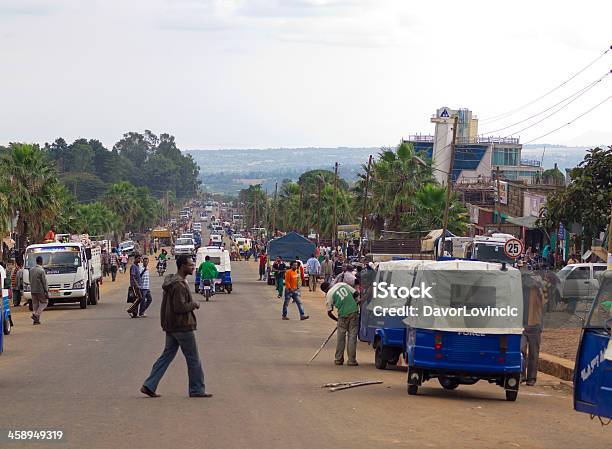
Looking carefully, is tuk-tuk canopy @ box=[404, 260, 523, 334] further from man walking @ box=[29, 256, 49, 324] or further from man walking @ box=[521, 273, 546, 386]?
man walking @ box=[29, 256, 49, 324]

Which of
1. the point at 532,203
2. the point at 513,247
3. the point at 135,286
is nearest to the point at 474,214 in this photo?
the point at 532,203

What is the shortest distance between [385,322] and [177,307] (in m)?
6.02

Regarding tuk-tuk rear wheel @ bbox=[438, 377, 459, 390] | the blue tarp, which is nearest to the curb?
tuk-tuk rear wheel @ bbox=[438, 377, 459, 390]

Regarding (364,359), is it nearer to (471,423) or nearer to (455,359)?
(455,359)

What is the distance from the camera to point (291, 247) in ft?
194

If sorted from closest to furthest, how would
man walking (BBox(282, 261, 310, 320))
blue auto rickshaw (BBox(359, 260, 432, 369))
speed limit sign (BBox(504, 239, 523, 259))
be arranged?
blue auto rickshaw (BBox(359, 260, 432, 369)) < man walking (BBox(282, 261, 310, 320)) < speed limit sign (BBox(504, 239, 523, 259))

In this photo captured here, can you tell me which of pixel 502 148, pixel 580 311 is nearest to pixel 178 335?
pixel 580 311

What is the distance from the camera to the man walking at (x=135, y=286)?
31.2 meters

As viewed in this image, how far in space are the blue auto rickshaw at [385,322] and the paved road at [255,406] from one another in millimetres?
454

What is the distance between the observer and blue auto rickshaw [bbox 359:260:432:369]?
1895 cm

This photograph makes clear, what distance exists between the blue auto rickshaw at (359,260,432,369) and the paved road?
45cm

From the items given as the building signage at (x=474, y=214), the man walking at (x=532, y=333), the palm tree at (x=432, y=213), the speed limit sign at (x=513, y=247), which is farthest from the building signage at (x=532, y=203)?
the man walking at (x=532, y=333)

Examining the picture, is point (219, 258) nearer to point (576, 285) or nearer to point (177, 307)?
point (576, 285)

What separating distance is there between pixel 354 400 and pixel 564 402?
11.1 feet
